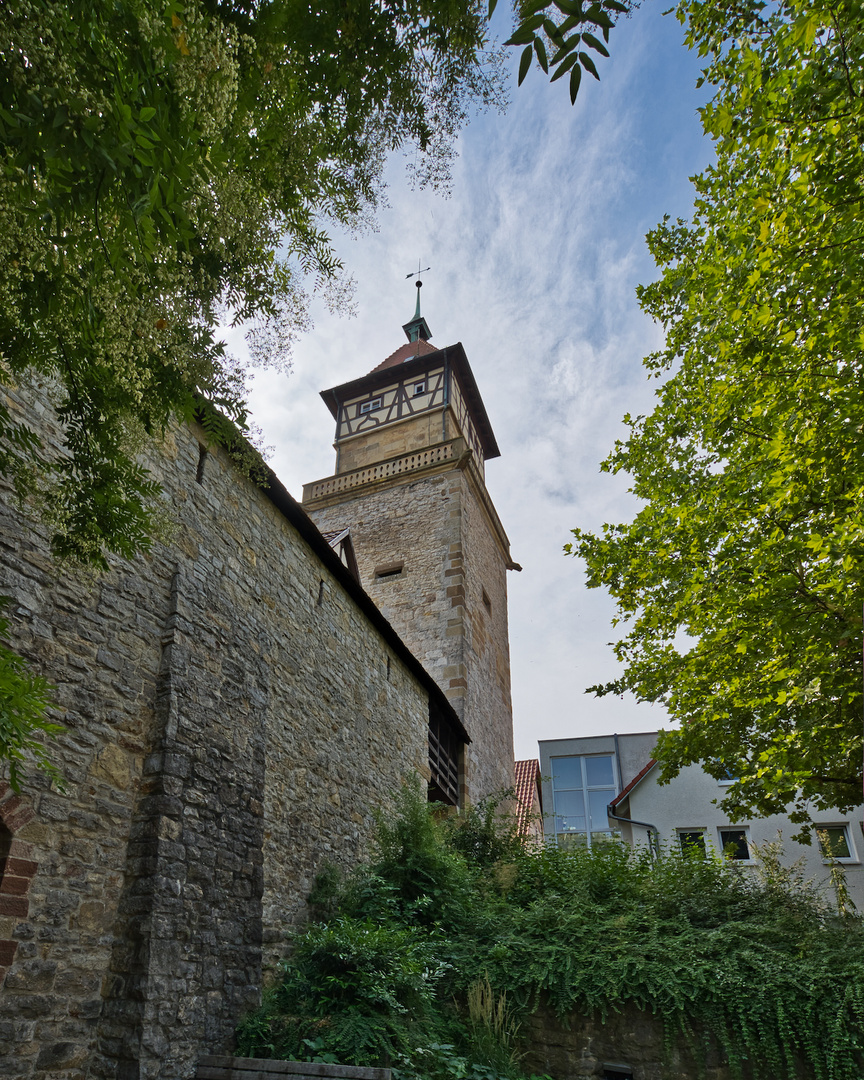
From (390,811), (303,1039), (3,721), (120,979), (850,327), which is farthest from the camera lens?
(390,811)

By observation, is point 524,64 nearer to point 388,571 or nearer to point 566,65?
point 566,65

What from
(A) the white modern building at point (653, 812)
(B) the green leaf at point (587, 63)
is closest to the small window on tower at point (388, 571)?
(A) the white modern building at point (653, 812)

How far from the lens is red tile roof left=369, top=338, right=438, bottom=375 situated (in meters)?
21.8

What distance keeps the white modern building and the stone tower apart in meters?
1.68

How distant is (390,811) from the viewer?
9.61 metres

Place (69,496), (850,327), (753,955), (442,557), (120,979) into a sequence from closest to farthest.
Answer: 1. (69,496)
2. (120,979)
3. (850,327)
4. (753,955)
5. (442,557)

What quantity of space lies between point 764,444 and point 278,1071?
6258mm

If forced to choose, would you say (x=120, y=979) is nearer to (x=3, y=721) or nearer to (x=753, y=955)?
(x=3, y=721)

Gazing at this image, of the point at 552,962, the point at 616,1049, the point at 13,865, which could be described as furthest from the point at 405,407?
the point at 13,865

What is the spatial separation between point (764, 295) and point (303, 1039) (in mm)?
7133

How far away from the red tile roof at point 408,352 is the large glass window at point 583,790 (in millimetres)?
12740

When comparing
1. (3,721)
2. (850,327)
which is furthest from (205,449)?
(850,327)

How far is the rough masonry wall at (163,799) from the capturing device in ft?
13.3

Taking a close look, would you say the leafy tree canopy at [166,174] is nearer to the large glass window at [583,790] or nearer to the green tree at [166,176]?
the green tree at [166,176]
